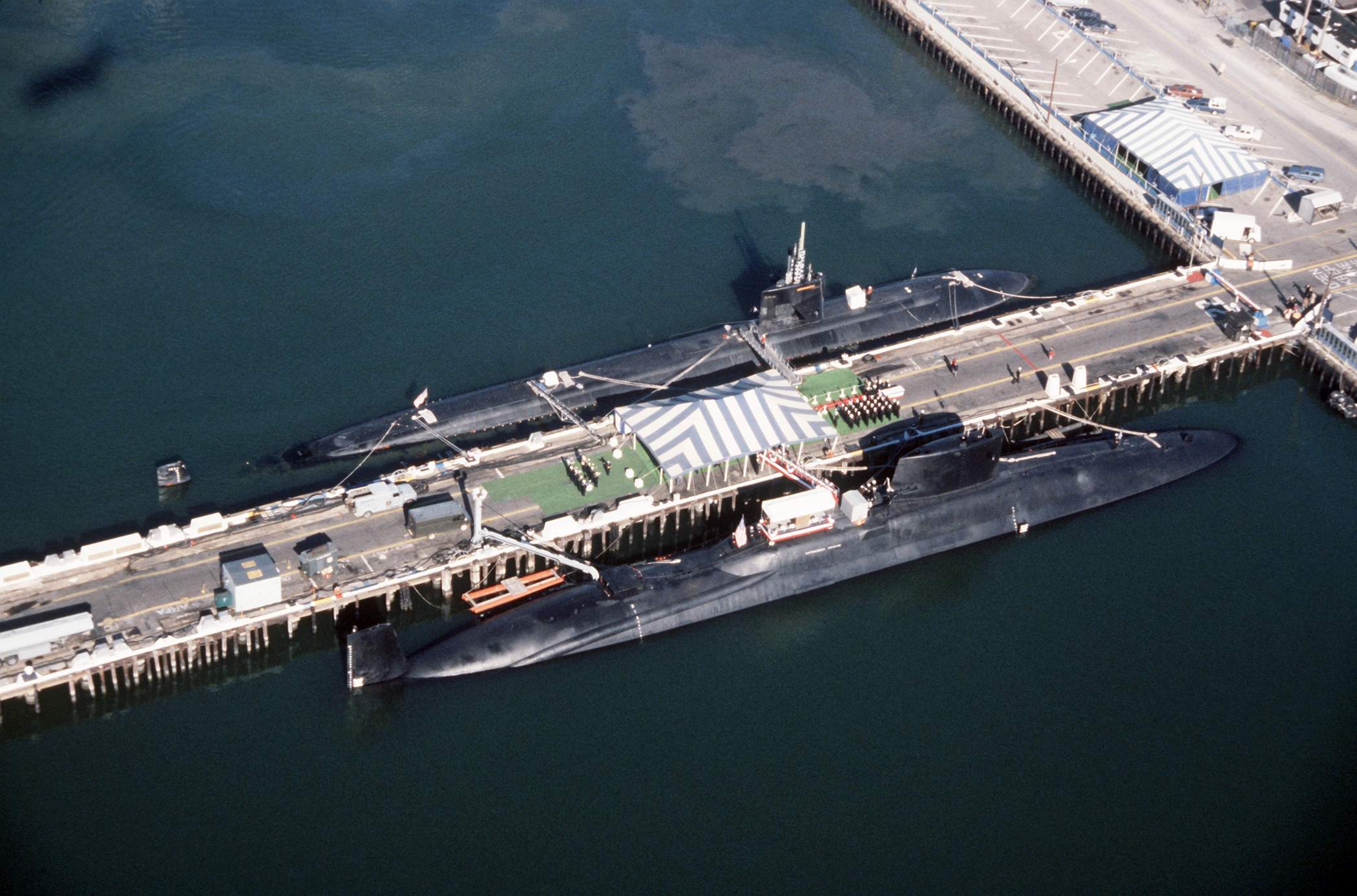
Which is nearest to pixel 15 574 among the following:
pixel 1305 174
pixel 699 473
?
pixel 699 473

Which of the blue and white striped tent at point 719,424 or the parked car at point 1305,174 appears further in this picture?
the parked car at point 1305,174

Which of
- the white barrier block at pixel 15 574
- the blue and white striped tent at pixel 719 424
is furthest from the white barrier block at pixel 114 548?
the blue and white striped tent at pixel 719 424

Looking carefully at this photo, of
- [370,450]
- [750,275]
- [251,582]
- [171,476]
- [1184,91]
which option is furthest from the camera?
[1184,91]

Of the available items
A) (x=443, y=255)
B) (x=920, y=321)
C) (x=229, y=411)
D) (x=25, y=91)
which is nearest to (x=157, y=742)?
(x=229, y=411)

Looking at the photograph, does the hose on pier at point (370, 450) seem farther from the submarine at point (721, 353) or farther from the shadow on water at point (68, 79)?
the shadow on water at point (68, 79)

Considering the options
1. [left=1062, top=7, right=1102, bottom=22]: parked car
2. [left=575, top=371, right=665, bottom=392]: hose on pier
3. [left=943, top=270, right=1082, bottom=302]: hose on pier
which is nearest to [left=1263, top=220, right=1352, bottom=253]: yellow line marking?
[left=943, top=270, right=1082, bottom=302]: hose on pier

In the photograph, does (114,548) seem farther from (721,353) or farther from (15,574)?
(721,353)

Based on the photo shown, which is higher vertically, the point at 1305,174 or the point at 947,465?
the point at 1305,174
